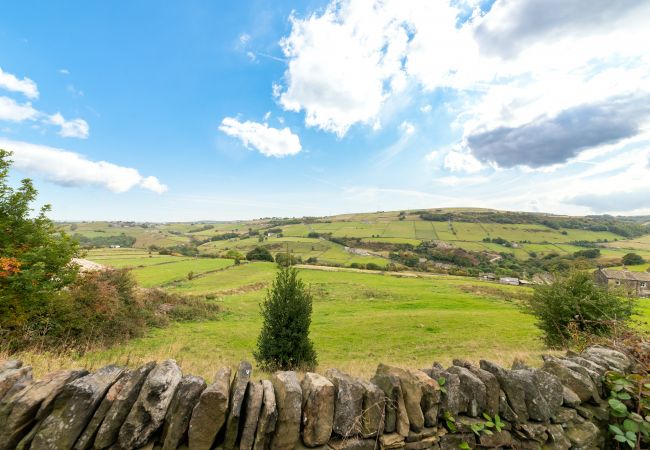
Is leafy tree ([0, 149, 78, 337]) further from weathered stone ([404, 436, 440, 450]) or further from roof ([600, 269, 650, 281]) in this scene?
roof ([600, 269, 650, 281])

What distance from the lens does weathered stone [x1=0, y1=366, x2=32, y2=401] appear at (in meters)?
3.28

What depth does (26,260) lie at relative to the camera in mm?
11906

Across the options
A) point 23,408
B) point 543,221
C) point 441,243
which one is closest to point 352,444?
point 23,408

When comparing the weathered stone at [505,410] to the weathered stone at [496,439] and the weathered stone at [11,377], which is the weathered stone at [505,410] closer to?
the weathered stone at [496,439]

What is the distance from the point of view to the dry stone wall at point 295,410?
3062 mm

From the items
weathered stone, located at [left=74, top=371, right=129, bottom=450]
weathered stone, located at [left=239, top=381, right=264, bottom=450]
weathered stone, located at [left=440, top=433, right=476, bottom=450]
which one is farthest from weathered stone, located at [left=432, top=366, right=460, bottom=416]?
weathered stone, located at [left=74, top=371, right=129, bottom=450]

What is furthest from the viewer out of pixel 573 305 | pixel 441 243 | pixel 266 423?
pixel 441 243

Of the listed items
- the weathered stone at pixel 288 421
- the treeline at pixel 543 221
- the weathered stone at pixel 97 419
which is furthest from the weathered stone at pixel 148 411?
the treeline at pixel 543 221

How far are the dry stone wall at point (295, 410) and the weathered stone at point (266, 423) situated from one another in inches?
0.5

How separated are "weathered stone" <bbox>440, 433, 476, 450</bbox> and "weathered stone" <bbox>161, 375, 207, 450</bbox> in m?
3.13

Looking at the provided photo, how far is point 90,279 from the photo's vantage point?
687 inches

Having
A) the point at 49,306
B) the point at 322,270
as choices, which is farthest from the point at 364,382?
the point at 322,270

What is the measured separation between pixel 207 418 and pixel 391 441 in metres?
2.21

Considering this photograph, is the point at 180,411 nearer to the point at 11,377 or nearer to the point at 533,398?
the point at 11,377
